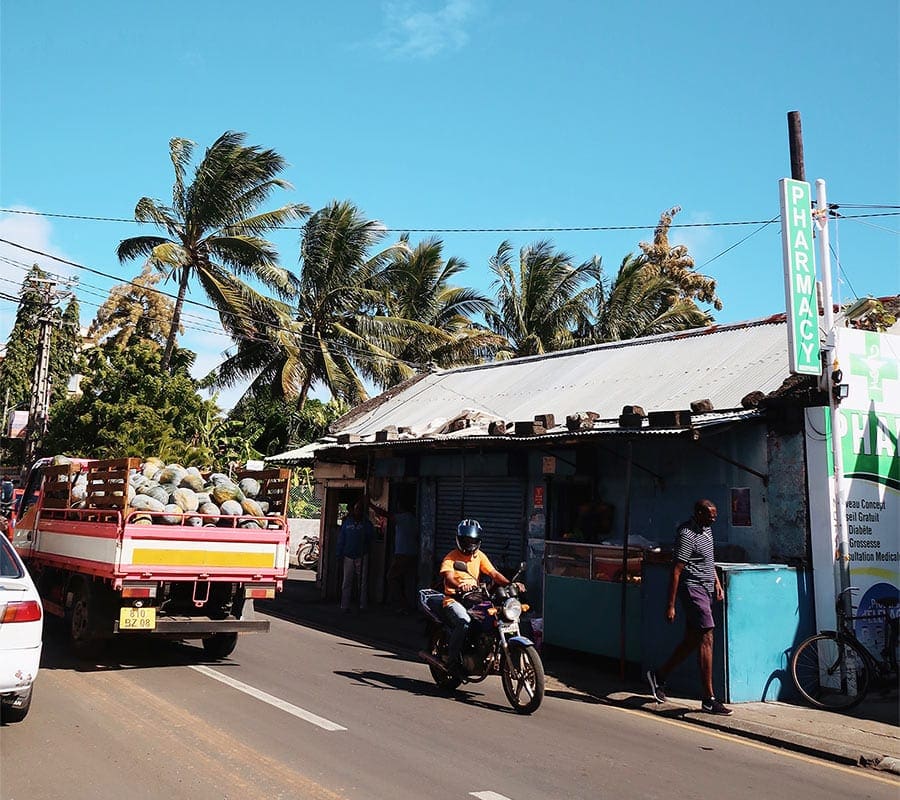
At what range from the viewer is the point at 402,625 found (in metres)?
14.0

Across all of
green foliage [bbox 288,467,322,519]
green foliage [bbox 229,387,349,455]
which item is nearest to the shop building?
green foliage [bbox 229,387,349,455]

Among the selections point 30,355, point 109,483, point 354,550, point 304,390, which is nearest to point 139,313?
point 30,355

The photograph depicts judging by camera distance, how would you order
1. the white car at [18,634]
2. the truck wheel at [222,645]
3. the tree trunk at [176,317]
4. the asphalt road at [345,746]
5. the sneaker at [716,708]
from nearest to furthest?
the asphalt road at [345,746] → the white car at [18,634] → the sneaker at [716,708] → the truck wheel at [222,645] → the tree trunk at [176,317]

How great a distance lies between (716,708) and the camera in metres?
8.25

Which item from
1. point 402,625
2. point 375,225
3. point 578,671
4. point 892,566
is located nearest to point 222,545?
point 578,671

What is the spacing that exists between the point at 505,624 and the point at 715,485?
4332mm

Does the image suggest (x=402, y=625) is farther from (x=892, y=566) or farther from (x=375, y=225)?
(x=375, y=225)

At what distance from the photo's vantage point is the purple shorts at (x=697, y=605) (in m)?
8.41

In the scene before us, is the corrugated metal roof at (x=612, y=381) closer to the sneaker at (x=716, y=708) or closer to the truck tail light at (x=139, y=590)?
the sneaker at (x=716, y=708)

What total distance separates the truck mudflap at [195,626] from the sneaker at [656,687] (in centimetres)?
402

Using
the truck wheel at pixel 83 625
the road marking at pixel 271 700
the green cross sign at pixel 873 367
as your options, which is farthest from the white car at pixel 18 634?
the green cross sign at pixel 873 367

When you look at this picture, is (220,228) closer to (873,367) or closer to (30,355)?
(30,355)

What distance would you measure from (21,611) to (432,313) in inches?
1020

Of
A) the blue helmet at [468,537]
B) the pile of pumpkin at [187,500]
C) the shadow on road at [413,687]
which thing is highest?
the pile of pumpkin at [187,500]
